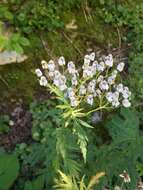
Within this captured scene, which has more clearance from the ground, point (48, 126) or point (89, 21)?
point (89, 21)

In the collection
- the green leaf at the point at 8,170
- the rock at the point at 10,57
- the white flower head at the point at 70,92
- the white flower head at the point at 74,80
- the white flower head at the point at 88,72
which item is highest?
the rock at the point at 10,57

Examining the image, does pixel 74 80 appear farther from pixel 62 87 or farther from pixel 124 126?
pixel 124 126

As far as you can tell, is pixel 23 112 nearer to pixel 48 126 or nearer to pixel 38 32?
pixel 48 126

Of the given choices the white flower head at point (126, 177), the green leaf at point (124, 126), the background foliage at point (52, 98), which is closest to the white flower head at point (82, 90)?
the background foliage at point (52, 98)

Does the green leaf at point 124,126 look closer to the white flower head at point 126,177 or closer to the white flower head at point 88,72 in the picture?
the white flower head at point 126,177

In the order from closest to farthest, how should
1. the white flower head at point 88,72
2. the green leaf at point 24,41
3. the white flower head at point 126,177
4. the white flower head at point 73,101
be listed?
1. the white flower head at point 73,101
2. the white flower head at point 88,72
3. the white flower head at point 126,177
4. the green leaf at point 24,41

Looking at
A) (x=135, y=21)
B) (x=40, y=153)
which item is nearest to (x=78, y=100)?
(x=40, y=153)
